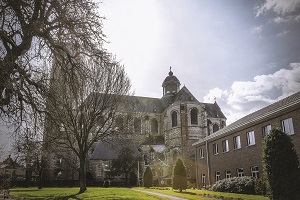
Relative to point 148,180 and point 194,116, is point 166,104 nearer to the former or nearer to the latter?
point 194,116

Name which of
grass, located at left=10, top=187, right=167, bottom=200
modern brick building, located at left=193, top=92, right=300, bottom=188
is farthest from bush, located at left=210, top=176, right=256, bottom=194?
grass, located at left=10, top=187, right=167, bottom=200

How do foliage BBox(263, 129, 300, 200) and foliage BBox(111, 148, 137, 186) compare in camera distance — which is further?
foliage BBox(111, 148, 137, 186)

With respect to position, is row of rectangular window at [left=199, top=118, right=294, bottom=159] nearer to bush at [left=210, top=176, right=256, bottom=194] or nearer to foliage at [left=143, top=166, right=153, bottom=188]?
bush at [left=210, top=176, right=256, bottom=194]

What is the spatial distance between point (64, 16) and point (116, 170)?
3864 cm

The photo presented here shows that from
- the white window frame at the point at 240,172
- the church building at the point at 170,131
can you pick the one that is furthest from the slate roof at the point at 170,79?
the white window frame at the point at 240,172

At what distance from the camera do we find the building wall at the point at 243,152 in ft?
62.8

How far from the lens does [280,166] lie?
1426 centimetres

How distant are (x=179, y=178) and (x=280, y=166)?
41.2 ft

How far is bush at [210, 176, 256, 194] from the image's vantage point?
21375mm

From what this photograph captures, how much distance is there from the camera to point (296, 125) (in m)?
18.6

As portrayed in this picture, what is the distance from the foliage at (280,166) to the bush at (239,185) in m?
7.41

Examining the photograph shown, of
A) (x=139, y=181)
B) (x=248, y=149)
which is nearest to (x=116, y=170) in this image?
(x=139, y=181)

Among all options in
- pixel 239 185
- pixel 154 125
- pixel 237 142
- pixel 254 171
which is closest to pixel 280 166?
pixel 239 185

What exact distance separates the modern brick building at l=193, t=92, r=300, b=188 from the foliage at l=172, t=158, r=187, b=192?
15.1 feet
